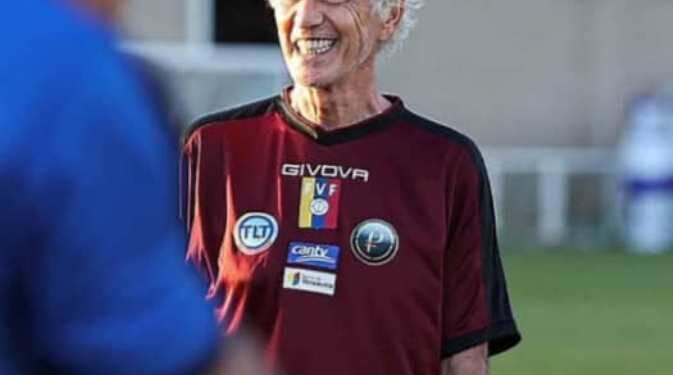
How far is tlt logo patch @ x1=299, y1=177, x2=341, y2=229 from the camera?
13.5 feet

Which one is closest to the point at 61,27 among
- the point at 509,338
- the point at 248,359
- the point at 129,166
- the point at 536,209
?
the point at 129,166

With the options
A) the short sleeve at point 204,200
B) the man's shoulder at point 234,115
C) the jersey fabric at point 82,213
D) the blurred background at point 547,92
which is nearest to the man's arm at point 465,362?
the short sleeve at point 204,200

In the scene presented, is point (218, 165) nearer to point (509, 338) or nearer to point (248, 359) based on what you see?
point (509, 338)

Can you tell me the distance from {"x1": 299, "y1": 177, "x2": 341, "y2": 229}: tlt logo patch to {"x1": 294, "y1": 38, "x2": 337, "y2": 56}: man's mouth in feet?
0.77

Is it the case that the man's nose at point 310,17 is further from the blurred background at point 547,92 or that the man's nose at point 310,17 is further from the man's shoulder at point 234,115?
the blurred background at point 547,92

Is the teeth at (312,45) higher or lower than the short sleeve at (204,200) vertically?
higher

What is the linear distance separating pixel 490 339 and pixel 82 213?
92.7 inches

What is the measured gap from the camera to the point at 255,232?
4109 mm

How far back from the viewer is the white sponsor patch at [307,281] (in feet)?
13.3

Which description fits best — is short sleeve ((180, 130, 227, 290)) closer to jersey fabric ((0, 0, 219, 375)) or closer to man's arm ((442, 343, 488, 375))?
man's arm ((442, 343, 488, 375))

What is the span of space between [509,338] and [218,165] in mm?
639

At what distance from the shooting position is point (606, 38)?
20125 millimetres

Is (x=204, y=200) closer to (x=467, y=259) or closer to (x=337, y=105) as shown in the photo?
(x=337, y=105)

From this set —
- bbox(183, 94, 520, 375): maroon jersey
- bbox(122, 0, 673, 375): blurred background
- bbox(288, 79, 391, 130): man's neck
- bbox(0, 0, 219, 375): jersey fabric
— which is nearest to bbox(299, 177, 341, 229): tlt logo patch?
→ bbox(183, 94, 520, 375): maroon jersey
